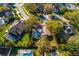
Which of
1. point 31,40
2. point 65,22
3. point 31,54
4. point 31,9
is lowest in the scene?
point 31,54

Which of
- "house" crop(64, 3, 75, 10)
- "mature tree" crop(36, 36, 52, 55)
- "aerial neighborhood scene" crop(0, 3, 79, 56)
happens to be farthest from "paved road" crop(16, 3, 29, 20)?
"house" crop(64, 3, 75, 10)

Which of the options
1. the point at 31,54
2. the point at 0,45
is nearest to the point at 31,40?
the point at 31,54

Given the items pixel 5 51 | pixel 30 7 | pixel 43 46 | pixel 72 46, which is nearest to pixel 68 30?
pixel 72 46

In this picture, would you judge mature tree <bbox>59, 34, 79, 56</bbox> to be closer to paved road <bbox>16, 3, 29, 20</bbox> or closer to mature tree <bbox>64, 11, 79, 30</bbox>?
mature tree <bbox>64, 11, 79, 30</bbox>

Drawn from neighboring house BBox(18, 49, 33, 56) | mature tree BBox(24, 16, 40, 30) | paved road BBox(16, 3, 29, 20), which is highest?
paved road BBox(16, 3, 29, 20)

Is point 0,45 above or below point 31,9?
below

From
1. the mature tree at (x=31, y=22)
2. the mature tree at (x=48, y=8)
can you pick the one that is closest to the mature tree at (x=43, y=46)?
the mature tree at (x=31, y=22)

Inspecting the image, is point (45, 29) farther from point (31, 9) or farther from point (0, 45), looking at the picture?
point (0, 45)

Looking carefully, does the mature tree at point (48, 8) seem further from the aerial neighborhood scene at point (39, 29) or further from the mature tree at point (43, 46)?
the mature tree at point (43, 46)
